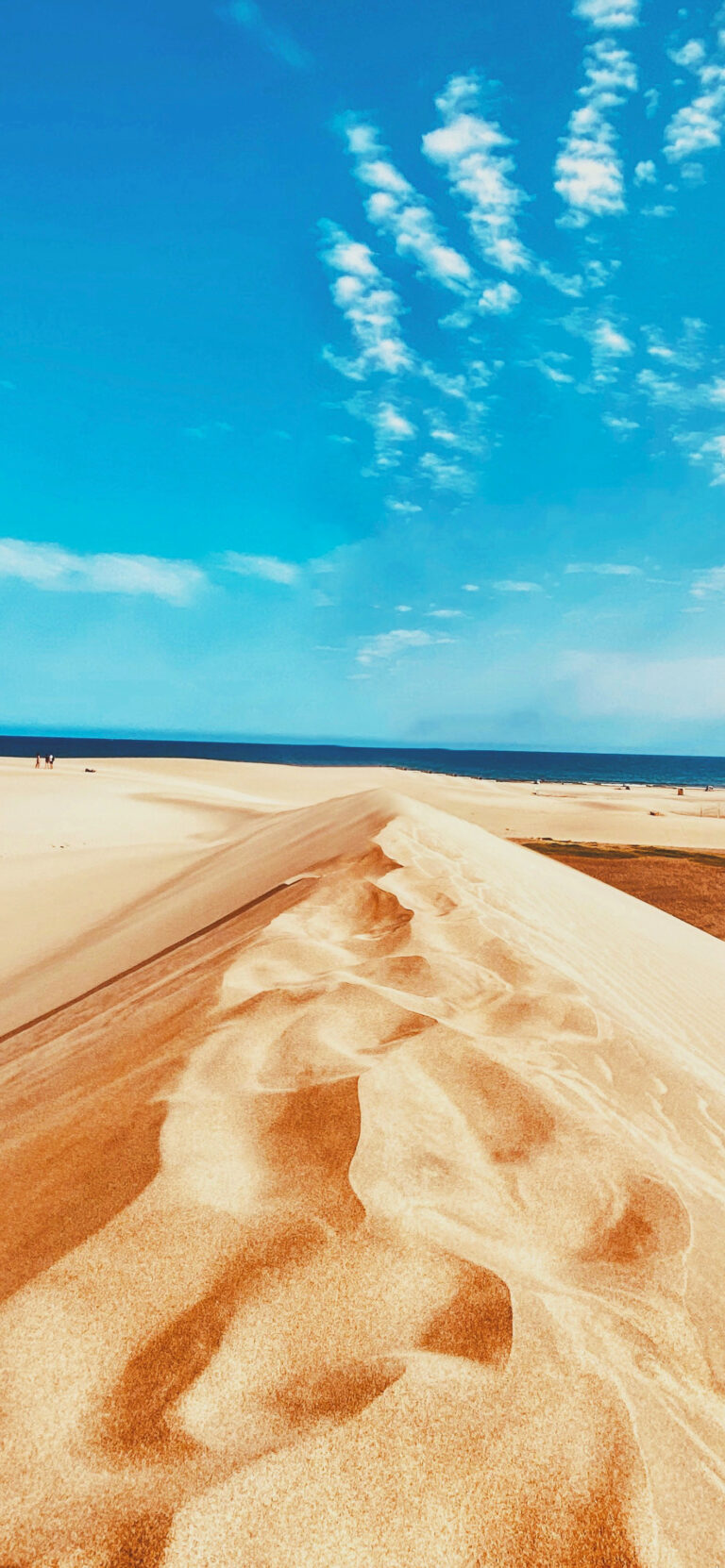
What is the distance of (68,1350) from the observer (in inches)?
53.2

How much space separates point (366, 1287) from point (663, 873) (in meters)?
12.1

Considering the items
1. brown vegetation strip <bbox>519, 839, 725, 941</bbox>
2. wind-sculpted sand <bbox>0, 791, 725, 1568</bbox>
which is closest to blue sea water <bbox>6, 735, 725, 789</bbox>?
brown vegetation strip <bbox>519, 839, 725, 941</bbox>

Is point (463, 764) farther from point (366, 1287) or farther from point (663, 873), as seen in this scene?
point (366, 1287)

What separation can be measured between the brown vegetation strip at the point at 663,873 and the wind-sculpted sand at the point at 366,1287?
7.32 metres

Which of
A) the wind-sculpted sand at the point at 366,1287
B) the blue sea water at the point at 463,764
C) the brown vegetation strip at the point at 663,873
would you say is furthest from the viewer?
the blue sea water at the point at 463,764

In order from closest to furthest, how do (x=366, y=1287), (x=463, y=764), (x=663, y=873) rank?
(x=366, y=1287) < (x=663, y=873) < (x=463, y=764)

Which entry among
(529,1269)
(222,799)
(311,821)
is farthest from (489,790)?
(529,1269)

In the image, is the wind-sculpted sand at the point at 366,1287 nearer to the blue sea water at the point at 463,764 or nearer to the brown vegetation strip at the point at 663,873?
the brown vegetation strip at the point at 663,873

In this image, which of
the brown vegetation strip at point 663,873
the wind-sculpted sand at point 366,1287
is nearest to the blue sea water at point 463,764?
the brown vegetation strip at point 663,873

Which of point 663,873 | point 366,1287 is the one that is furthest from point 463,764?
point 366,1287

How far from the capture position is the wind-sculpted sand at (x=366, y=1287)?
3.63 feet

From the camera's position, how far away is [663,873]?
12422 mm

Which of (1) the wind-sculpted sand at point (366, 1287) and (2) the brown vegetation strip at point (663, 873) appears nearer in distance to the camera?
(1) the wind-sculpted sand at point (366, 1287)

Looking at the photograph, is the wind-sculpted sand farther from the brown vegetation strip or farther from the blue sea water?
the blue sea water
